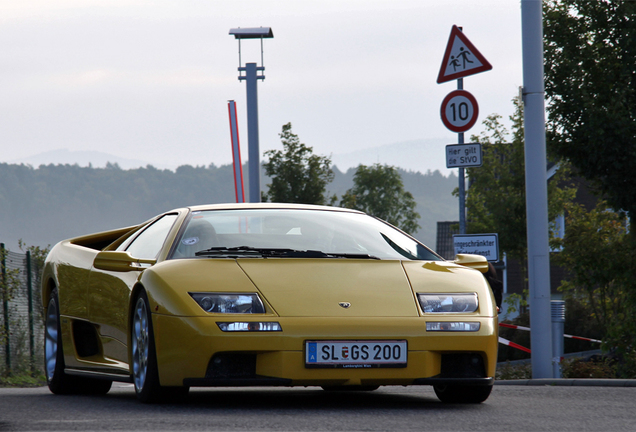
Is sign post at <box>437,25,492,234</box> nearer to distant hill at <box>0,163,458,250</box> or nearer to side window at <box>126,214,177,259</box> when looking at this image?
side window at <box>126,214,177,259</box>

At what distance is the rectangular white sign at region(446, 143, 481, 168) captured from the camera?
1133cm

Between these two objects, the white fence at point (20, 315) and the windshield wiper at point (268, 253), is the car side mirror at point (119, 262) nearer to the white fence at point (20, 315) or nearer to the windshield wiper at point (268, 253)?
the windshield wiper at point (268, 253)

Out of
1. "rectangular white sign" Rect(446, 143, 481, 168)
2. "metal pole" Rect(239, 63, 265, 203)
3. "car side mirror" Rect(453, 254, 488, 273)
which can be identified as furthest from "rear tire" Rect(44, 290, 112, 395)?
"metal pole" Rect(239, 63, 265, 203)

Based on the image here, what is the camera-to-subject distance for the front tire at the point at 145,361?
538 cm

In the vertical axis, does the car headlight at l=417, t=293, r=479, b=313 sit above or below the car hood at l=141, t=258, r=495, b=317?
below

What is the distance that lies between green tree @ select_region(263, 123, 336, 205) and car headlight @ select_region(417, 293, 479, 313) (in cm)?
3744

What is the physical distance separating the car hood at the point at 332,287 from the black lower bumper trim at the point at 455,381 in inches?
14.3

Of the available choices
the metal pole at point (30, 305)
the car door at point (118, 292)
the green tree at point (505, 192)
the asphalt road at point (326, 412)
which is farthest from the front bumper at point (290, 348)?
the green tree at point (505, 192)

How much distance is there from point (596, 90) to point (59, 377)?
9.28 metres

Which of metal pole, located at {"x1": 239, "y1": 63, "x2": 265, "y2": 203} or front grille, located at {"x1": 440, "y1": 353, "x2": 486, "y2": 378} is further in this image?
metal pole, located at {"x1": 239, "y1": 63, "x2": 265, "y2": 203}

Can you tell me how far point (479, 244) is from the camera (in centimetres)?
1151

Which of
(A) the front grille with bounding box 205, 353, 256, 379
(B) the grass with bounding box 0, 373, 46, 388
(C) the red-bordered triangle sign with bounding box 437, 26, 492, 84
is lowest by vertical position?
(B) the grass with bounding box 0, 373, 46, 388

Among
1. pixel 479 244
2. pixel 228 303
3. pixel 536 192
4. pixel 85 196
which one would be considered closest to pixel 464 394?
pixel 228 303

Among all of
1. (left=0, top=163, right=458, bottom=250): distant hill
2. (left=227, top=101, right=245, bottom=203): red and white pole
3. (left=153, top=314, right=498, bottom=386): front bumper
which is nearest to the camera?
(left=153, top=314, right=498, bottom=386): front bumper
